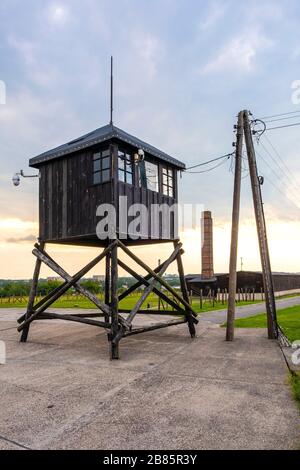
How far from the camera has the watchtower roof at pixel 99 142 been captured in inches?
399

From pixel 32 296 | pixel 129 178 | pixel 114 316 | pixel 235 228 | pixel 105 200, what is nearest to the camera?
pixel 114 316

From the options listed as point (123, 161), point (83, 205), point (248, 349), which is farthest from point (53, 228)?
point (248, 349)

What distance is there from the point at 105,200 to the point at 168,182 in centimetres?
317

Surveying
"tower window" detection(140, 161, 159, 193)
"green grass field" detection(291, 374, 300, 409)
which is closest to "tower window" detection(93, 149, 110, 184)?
"tower window" detection(140, 161, 159, 193)

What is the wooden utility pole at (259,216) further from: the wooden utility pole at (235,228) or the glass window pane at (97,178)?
the glass window pane at (97,178)

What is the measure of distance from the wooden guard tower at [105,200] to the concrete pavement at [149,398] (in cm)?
147

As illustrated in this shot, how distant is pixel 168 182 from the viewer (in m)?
12.5

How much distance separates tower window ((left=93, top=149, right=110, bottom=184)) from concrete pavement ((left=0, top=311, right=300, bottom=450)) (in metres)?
4.98

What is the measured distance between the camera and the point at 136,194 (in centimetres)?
1085

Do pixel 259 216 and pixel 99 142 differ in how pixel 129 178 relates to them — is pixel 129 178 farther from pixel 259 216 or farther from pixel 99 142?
pixel 259 216

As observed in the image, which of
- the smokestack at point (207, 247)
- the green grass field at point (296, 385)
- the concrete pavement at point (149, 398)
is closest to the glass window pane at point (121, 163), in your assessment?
the concrete pavement at point (149, 398)

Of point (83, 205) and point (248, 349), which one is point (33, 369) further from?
point (248, 349)

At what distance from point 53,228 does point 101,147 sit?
3.19 m

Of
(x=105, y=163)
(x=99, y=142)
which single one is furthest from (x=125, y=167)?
(x=99, y=142)
